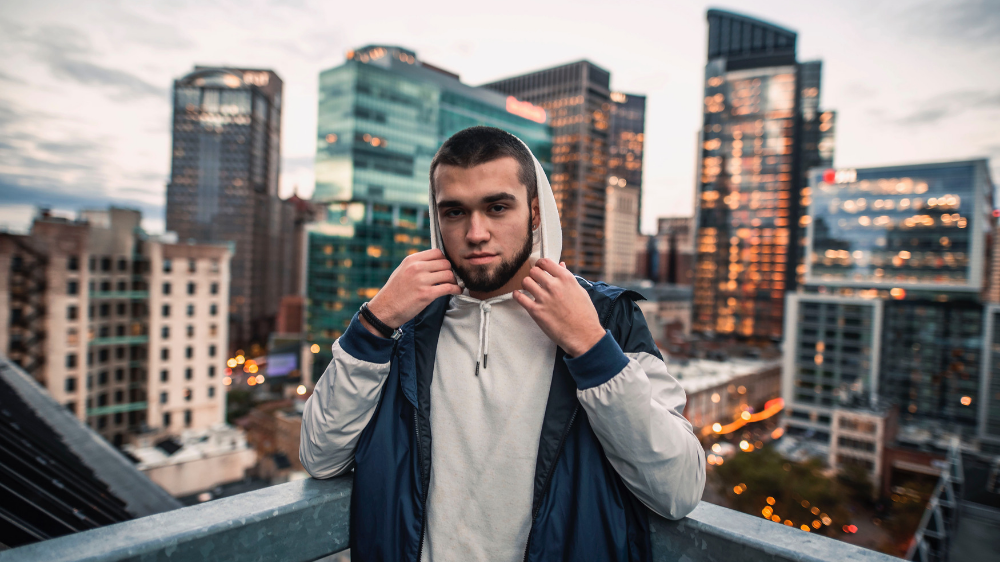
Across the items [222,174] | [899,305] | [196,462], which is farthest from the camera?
[222,174]

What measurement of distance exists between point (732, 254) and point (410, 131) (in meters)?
64.0

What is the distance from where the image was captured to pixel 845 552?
1177mm

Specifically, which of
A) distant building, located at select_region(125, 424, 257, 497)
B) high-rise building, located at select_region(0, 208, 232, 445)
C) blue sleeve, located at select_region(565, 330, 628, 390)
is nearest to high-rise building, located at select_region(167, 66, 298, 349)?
high-rise building, located at select_region(0, 208, 232, 445)

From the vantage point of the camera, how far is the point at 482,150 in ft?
5.69

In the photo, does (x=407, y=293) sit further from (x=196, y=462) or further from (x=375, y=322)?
(x=196, y=462)

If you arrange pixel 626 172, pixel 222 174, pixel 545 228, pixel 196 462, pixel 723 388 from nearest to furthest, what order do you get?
1. pixel 545 228
2. pixel 196 462
3. pixel 723 388
4. pixel 222 174
5. pixel 626 172

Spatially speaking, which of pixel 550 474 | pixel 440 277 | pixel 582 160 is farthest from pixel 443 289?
pixel 582 160

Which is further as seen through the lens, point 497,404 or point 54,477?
point 54,477

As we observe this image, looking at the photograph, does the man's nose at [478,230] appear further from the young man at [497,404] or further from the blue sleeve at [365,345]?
the blue sleeve at [365,345]

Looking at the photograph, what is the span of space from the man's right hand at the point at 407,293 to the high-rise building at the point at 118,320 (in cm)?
3257

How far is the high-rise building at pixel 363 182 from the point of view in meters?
48.1

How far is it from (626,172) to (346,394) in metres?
148

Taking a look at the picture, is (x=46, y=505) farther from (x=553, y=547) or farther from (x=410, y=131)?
(x=410, y=131)

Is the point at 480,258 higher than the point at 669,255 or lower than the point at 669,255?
lower
